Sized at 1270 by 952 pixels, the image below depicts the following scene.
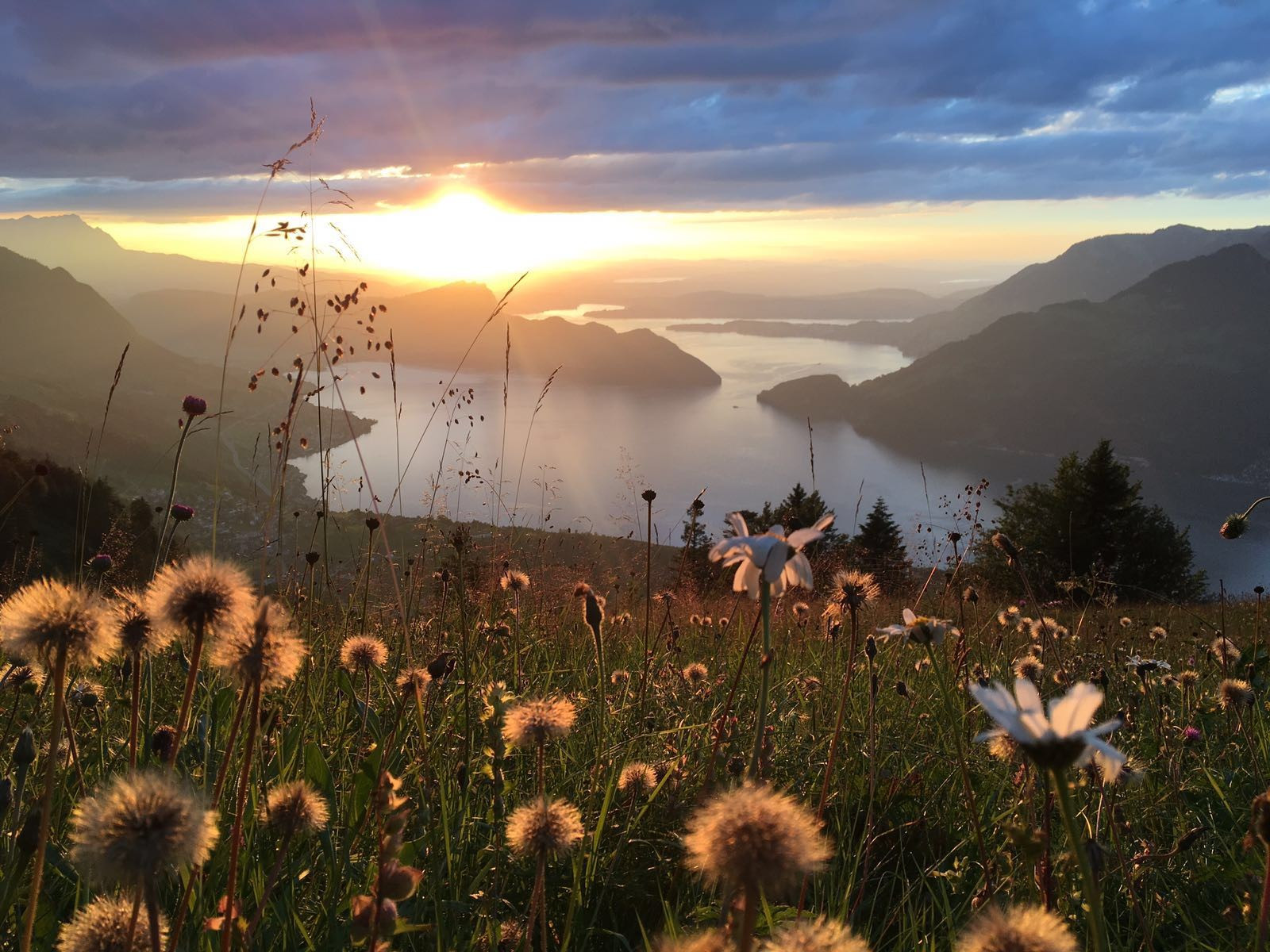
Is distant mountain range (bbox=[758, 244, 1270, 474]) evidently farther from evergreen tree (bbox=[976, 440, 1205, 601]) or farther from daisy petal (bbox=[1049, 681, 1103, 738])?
daisy petal (bbox=[1049, 681, 1103, 738])

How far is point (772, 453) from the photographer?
309 ft

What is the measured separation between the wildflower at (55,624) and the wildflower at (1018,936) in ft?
3.67

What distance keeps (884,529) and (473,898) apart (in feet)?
117

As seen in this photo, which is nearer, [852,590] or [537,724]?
[537,724]

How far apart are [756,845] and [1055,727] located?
0.30 meters

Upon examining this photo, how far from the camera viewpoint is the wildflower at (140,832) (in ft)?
2.80

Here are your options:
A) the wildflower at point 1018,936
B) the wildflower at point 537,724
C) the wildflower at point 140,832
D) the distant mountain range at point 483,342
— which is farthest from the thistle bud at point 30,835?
the distant mountain range at point 483,342

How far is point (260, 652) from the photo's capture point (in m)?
1.05

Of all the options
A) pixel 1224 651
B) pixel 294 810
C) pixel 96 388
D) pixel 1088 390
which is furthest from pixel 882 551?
pixel 1088 390

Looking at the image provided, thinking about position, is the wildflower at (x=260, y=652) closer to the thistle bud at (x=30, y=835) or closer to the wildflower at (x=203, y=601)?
the wildflower at (x=203, y=601)

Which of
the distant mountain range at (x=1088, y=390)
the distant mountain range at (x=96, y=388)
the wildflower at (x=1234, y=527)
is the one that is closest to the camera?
the wildflower at (x=1234, y=527)

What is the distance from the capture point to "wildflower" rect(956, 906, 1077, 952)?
79cm

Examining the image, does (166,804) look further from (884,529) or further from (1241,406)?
(1241,406)

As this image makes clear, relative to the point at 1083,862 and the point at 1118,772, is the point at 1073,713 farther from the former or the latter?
the point at 1118,772
